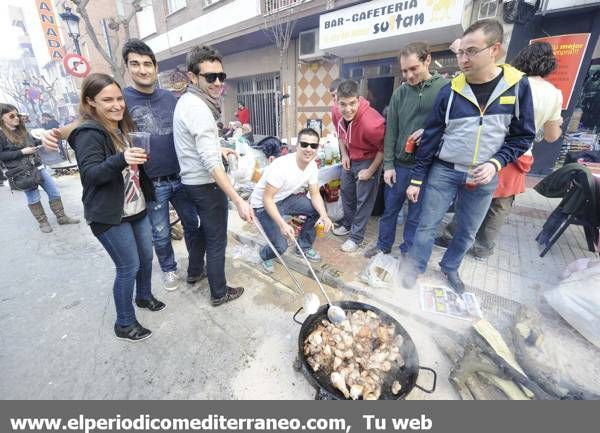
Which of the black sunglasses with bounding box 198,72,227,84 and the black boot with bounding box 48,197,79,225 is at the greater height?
the black sunglasses with bounding box 198,72,227,84

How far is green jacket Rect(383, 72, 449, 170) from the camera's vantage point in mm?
2645

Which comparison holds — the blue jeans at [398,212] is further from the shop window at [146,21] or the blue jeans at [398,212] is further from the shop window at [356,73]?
the shop window at [146,21]

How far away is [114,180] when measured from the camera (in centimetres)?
190

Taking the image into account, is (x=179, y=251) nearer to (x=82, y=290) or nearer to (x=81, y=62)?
(x=82, y=290)

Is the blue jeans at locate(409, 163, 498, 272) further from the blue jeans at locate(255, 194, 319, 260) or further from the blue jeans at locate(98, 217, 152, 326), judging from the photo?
the blue jeans at locate(98, 217, 152, 326)

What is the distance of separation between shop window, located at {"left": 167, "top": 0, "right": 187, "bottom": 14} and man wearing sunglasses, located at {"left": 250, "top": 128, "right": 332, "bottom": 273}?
1201cm

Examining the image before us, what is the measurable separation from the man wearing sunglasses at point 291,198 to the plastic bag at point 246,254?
246mm

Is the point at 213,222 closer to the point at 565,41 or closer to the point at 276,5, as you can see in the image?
the point at 565,41

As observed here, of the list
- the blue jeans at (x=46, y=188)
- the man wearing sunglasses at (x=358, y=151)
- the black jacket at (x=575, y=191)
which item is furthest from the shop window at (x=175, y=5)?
the black jacket at (x=575, y=191)

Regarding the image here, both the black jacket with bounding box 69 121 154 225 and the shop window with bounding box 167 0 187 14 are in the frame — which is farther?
the shop window with bounding box 167 0 187 14

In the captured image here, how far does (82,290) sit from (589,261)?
5.28 meters

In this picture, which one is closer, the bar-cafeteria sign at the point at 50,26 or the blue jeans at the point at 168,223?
the blue jeans at the point at 168,223

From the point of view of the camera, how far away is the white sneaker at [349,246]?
11.7 feet

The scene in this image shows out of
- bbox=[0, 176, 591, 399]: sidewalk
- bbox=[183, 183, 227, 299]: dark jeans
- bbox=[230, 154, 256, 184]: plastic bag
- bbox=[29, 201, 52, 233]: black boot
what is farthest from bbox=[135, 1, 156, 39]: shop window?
bbox=[183, 183, 227, 299]: dark jeans
